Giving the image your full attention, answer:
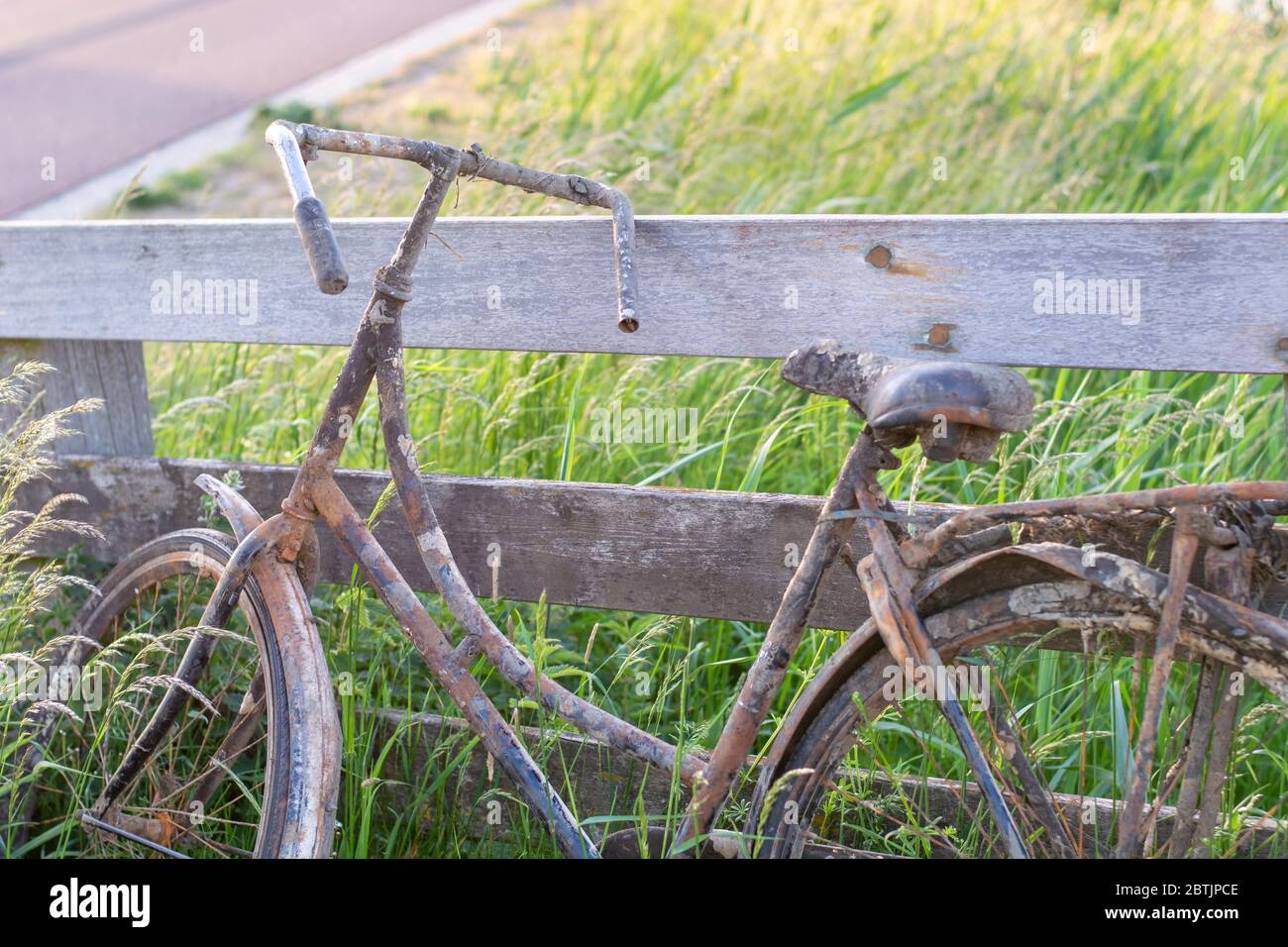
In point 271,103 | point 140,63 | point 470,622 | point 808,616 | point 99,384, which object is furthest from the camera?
point 140,63

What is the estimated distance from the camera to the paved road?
250 inches

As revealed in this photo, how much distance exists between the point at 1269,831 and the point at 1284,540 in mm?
612

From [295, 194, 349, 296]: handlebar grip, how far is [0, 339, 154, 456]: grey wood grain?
4.57ft

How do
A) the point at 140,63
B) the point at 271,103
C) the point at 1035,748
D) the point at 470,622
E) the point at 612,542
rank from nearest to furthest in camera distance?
the point at 470,622 < the point at 1035,748 < the point at 612,542 < the point at 271,103 < the point at 140,63

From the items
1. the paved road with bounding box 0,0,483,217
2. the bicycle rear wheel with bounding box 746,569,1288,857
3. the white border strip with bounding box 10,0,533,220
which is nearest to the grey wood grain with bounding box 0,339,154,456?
the bicycle rear wheel with bounding box 746,569,1288,857

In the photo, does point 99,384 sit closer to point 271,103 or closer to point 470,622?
point 470,622

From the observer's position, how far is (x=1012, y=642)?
209cm

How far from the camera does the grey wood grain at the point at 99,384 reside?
2.78 m

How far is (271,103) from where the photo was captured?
264 inches

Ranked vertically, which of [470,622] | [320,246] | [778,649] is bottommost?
[778,649]

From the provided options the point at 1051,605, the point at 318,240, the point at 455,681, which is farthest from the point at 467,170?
the point at 1051,605

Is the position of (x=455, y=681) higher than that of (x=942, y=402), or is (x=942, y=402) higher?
(x=942, y=402)

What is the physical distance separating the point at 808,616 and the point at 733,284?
0.67 metres

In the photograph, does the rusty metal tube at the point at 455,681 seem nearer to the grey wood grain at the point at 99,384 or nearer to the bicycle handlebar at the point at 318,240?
the bicycle handlebar at the point at 318,240
